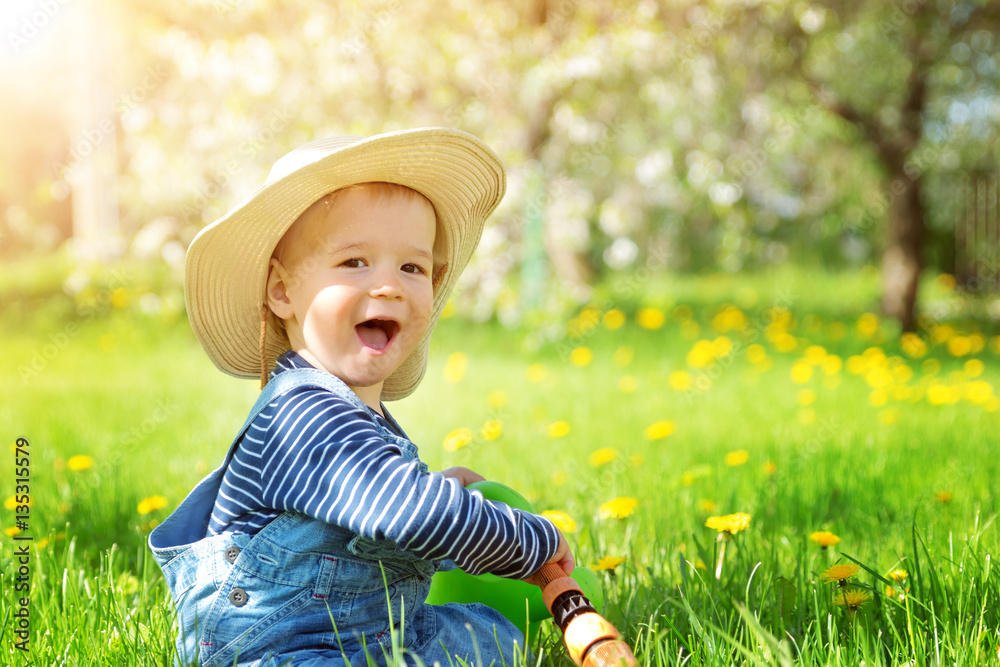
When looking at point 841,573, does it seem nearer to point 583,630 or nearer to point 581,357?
point 583,630

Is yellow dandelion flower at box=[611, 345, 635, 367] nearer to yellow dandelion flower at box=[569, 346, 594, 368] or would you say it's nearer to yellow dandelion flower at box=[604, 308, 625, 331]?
yellow dandelion flower at box=[569, 346, 594, 368]

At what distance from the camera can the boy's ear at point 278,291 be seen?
1555 mm

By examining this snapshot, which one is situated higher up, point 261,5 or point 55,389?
point 261,5

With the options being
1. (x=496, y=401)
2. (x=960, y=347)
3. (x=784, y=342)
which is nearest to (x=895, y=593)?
(x=496, y=401)

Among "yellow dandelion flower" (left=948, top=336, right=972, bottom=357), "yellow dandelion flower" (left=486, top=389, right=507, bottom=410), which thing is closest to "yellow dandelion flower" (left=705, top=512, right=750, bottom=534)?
"yellow dandelion flower" (left=486, top=389, right=507, bottom=410)

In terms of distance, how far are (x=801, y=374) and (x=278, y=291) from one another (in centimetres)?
350

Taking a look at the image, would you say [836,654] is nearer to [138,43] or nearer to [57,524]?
[57,524]

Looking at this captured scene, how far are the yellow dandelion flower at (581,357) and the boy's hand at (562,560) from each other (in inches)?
145

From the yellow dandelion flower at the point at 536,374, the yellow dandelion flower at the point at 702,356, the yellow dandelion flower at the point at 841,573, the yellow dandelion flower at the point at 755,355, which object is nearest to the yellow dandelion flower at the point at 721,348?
the yellow dandelion flower at the point at 702,356

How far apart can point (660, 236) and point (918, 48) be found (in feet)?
21.2

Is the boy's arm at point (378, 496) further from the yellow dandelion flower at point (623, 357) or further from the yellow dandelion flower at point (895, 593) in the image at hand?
the yellow dandelion flower at point (623, 357)

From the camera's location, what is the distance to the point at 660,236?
40.5ft

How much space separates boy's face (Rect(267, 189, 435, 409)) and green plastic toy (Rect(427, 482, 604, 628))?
A: 1.06 ft

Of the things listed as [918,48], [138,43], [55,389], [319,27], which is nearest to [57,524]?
[55,389]
